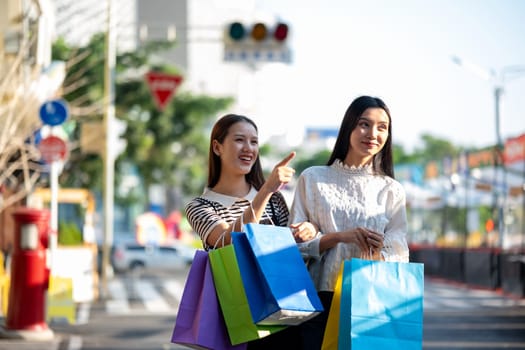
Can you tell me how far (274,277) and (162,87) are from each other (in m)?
25.6

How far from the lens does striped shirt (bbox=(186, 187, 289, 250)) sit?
556 centimetres

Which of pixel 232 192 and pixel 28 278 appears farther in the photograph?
pixel 28 278

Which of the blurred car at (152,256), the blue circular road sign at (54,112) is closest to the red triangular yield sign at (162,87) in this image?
the blue circular road sign at (54,112)

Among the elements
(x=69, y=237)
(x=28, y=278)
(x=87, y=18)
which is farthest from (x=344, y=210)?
(x=69, y=237)

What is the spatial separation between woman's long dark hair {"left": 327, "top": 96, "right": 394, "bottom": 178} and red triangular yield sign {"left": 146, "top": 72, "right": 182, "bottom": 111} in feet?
80.3

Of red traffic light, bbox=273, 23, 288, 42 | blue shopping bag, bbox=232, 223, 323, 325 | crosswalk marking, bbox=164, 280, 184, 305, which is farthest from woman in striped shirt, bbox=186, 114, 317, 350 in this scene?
crosswalk marking, bbox=164, 280, 184, 305

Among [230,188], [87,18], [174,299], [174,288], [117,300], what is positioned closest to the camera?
[230,188]

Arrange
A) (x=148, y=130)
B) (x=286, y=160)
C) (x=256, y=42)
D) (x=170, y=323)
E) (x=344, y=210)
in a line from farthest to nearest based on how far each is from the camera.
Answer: (x=148, y=130) < (x=170, y=323) < (x=256, y=42) < (x=344, y=210) < (x=286, y=160)

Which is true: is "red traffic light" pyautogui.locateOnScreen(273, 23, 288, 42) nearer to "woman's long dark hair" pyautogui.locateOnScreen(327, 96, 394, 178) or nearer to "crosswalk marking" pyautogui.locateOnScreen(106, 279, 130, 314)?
"crosswalk marking" pyautogui.locateOnScreen(106, 279, 130, 314)

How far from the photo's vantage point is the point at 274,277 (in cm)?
489

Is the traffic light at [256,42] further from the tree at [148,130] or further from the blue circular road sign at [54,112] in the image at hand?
the tree at [148,130]

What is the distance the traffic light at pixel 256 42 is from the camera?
1953cm

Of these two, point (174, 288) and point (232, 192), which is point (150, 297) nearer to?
point (174, 288)

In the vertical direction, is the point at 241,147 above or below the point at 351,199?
above
